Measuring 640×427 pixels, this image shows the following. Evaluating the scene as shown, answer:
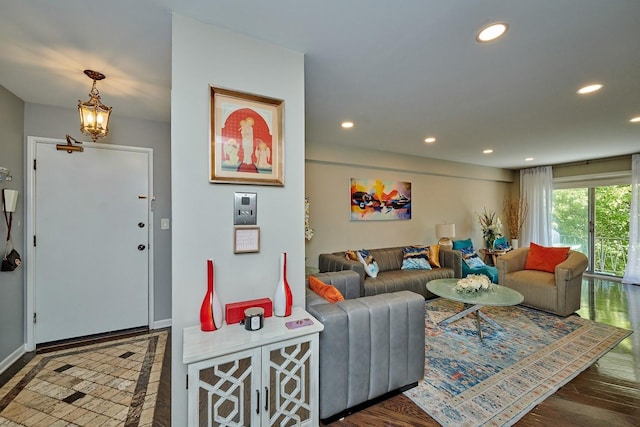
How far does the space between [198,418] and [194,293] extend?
0.57m

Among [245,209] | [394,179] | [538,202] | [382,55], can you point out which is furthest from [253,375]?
[538,202]

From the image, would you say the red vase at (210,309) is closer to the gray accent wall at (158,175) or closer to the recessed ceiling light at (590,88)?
the gray accent wall at (158,175)

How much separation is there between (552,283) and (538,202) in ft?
12.2

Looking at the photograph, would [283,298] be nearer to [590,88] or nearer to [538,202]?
[590,88]

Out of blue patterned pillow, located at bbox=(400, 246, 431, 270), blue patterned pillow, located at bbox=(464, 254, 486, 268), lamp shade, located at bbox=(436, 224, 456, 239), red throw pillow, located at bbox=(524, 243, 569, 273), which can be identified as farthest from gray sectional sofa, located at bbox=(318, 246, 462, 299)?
red throw pillow, located at bbox=(524, 243, 569, 273)

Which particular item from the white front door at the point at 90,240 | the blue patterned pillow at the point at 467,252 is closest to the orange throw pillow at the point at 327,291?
the white front door at the point at 90,240

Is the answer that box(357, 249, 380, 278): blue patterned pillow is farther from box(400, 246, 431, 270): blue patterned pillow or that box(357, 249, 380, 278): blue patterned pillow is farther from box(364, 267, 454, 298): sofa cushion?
box(400, 246, 431, 270): blue patterned pillow

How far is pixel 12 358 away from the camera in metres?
2.34

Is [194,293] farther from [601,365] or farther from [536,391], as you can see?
[601,365]

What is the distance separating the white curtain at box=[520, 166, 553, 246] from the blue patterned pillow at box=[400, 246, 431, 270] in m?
3.65

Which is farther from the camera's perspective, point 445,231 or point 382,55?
point 445,231

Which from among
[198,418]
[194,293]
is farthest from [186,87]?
[198,418]

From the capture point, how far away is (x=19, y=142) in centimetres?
244

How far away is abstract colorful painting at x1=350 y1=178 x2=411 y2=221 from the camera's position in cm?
454
